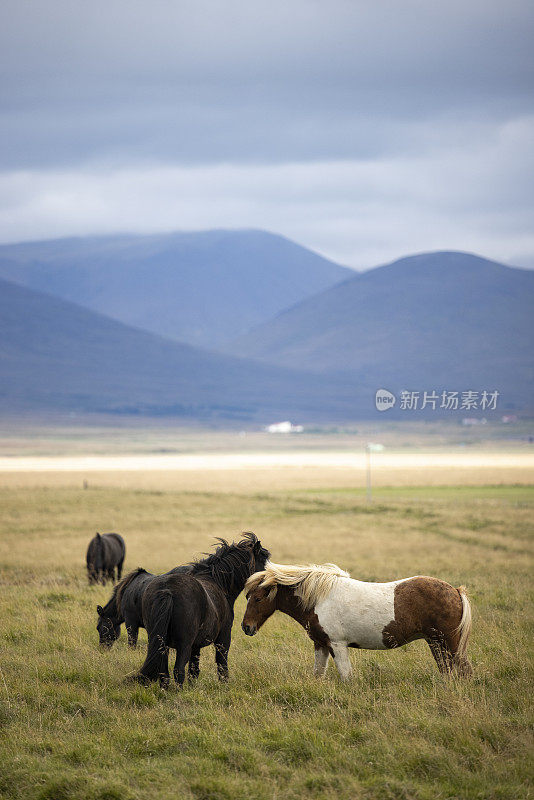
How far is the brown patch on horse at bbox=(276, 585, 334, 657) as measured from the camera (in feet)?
30.0

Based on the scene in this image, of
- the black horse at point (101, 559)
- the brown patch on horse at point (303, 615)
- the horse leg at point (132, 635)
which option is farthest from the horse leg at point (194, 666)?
the black horse at point (101, 559)

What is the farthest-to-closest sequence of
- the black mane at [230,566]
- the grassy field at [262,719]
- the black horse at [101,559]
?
the black horse at [101,559] < the black mane at [230,566] < the grassy field at [262,719]

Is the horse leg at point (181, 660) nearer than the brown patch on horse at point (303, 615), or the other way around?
the horse leg at point (181, 660)

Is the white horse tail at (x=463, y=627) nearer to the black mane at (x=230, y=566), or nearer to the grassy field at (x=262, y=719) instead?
the grassy field at (x=262, y=719)

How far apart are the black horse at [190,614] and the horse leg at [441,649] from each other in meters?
2.32

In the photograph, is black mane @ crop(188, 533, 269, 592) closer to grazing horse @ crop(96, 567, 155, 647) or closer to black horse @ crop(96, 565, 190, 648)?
black horse @ crop(96, 565, 190, 648)

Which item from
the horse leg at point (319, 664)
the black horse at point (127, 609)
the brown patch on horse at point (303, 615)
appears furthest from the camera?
the black horse at point (127, 609)

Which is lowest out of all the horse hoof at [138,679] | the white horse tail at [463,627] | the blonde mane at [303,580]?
the horse hoof at [138,679]

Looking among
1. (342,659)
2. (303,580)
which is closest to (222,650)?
(303,580)

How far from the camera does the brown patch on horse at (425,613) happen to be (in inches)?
352

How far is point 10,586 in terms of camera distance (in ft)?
61.1

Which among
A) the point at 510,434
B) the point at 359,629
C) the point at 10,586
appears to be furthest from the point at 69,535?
the point at 510,434

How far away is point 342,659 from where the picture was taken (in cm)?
904

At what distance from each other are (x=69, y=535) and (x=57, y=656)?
20.3m
